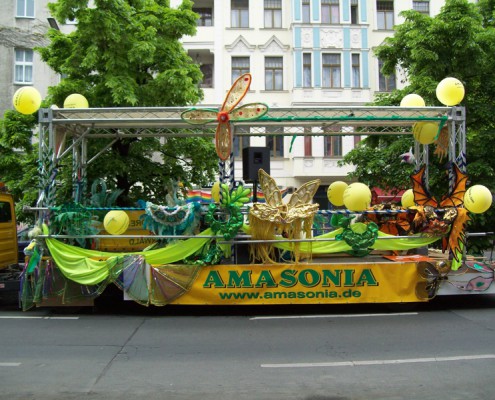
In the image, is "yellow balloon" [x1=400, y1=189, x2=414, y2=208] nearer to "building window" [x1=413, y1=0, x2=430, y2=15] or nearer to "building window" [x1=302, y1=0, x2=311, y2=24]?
"building window" [x1=302, y1=0, x2=311, y2=24]

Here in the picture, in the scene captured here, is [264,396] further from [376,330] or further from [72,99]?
[72,99]

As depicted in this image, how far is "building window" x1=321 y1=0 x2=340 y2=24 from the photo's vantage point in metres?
25.1

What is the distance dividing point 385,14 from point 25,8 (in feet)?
61.3

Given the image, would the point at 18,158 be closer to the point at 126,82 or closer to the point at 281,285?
the point at 126,82

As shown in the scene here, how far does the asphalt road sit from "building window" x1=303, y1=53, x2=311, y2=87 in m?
17.6

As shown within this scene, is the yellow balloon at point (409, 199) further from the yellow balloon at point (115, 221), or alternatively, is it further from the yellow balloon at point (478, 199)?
the yellow balloon at point (115, 221)

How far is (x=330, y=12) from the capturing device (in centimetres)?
2509

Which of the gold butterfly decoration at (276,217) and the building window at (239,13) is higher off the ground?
the building window at (239,13)

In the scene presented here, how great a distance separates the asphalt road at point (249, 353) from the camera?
194 inches

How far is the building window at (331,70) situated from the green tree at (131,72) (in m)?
13.0

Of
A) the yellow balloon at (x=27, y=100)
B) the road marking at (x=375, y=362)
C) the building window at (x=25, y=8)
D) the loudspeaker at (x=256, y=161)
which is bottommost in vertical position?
the road marking at (x=375, y=362)

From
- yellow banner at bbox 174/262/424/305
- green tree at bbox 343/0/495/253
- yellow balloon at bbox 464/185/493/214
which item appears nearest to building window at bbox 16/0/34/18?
green tree at bbox 343/0/495/253

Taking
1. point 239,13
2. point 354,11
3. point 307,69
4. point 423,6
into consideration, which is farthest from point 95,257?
point 423,6

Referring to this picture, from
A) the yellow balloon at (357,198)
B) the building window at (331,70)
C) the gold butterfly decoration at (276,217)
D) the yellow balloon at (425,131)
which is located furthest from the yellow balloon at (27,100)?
the building window at (331,70)
